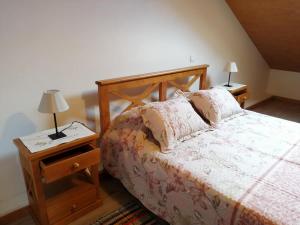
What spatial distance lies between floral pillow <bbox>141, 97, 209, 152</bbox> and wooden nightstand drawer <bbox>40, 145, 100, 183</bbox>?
480 millimetres

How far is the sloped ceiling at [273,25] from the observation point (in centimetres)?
297

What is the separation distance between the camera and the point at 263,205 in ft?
4.00

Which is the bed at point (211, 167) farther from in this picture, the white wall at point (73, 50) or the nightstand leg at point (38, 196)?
the nightstand leg at point (38, 196)

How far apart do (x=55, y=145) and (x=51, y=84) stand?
533 mm

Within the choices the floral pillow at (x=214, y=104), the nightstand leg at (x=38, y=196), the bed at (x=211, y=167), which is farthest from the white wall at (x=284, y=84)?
the nightstand leg at (x=38, y=196)

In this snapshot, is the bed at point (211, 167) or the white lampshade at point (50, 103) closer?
the bed at point (211, 167)

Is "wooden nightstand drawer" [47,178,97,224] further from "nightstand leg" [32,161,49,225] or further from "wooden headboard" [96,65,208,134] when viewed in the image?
"wooden headboard" [96,65,208,134]

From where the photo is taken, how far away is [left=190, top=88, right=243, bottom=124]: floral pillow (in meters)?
2.24

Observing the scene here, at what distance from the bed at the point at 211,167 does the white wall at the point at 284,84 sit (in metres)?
2.64

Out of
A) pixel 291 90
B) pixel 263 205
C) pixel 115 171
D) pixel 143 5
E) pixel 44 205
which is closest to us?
pixel 263 205

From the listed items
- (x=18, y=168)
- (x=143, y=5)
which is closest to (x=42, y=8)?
(x=143, y=5)

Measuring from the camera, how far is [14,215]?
6.03 ft

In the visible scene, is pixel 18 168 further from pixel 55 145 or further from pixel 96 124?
pixel 96 124

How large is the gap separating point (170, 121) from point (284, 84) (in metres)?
3.77
